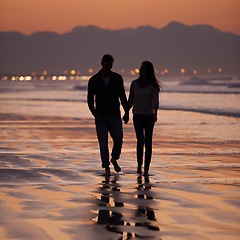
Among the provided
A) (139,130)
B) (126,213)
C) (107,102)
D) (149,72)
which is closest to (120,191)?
(126,213)

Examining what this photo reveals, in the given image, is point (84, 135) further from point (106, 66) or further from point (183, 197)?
point (183, 197)

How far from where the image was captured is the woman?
13.6 m

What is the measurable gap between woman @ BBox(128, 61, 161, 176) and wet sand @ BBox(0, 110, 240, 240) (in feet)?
1.65

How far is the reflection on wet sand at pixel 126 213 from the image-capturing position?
815 cm

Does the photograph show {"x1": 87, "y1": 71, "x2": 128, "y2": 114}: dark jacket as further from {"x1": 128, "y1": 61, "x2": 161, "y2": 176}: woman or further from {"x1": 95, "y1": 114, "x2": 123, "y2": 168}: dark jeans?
{"x1": 128, "y1": 61, "x2": 161, "y2": 176}: woman

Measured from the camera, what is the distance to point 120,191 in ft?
36.6

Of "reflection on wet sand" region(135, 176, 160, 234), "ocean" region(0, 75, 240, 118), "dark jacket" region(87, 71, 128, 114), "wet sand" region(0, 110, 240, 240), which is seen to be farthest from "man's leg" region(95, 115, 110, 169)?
"ocean" region(0, 75, 240, 118)

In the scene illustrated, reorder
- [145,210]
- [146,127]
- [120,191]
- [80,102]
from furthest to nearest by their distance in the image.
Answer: [80,102] < [146,127] < [120,191] < [145,210]

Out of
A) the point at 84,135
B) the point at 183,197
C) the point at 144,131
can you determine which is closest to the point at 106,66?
the point at 144,131

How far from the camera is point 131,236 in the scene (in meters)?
7.83

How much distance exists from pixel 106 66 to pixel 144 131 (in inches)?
77.8

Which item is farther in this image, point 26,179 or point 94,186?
point 26,179

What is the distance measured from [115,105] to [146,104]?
1.85ft

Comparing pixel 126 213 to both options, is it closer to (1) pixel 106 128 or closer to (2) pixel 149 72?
(1) pixel 106 128
